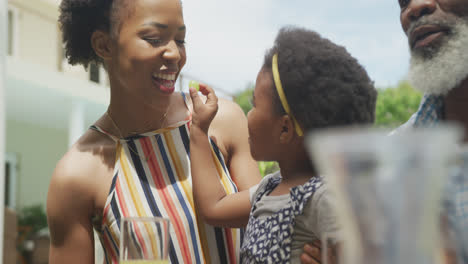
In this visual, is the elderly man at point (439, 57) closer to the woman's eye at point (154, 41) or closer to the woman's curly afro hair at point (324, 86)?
the woman's curly afro hair at point (324, 86)

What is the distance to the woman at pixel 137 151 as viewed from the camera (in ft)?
6.85

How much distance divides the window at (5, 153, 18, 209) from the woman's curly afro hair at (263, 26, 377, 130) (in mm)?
17541

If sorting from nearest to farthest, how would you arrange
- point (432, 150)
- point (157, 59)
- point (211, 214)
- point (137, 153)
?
point (432, 150)
point (211, 214)
point (157, 59)
point (137, 153)

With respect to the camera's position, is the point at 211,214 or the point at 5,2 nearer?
the point at 211,214

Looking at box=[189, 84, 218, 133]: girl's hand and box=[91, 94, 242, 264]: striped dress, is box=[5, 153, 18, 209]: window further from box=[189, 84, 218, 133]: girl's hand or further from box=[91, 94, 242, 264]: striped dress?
box=[189, 84, 218, 133]: girl's hand

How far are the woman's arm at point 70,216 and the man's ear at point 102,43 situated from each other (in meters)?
0.47

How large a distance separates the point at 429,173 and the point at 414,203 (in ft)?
0.10

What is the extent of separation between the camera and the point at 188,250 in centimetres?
211

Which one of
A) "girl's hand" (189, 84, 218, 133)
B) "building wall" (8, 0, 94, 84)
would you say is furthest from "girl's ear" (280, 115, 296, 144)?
"building wall" (8, 0, 94, 84)

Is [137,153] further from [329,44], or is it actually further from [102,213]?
[329,44]

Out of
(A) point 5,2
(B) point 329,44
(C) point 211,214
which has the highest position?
(A) point 5,2

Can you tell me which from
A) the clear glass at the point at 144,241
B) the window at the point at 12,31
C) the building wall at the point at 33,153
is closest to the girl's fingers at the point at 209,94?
the clear glass at the point at 144,241

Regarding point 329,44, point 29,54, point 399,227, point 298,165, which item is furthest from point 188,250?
point 29,54

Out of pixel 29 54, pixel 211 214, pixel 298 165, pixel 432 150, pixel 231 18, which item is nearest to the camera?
pixel 432 150
